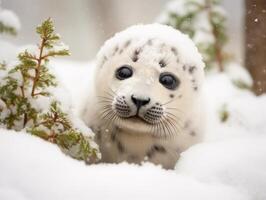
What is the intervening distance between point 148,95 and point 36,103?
2.29ft

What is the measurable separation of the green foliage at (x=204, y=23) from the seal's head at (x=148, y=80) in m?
1.39

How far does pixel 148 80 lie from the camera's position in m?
3.38

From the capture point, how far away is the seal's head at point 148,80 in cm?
336

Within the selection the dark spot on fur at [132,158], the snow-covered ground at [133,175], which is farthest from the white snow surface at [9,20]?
the snow-covered ground at [133,175]

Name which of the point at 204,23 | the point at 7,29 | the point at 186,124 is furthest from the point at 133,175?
the point at 204,23

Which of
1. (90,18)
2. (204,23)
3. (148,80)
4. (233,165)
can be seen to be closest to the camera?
(233,165)

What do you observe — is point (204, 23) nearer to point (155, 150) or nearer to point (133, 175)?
point (155, 150)

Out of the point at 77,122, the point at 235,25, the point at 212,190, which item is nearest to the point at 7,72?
the point at 77,122

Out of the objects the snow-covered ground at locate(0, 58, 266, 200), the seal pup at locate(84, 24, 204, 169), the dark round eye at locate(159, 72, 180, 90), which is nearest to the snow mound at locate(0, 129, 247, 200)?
the snow-covered ground at locate(0, 58, 266, 200)

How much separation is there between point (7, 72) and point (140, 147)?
3.64ft

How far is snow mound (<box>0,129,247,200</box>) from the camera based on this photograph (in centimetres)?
211

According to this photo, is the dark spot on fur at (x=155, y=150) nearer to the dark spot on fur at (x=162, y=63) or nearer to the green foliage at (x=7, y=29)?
the dark spot on fur at (x=162, y=63)

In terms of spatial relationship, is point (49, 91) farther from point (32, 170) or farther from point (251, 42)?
point (251, 42)

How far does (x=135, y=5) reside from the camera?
53.3ft
